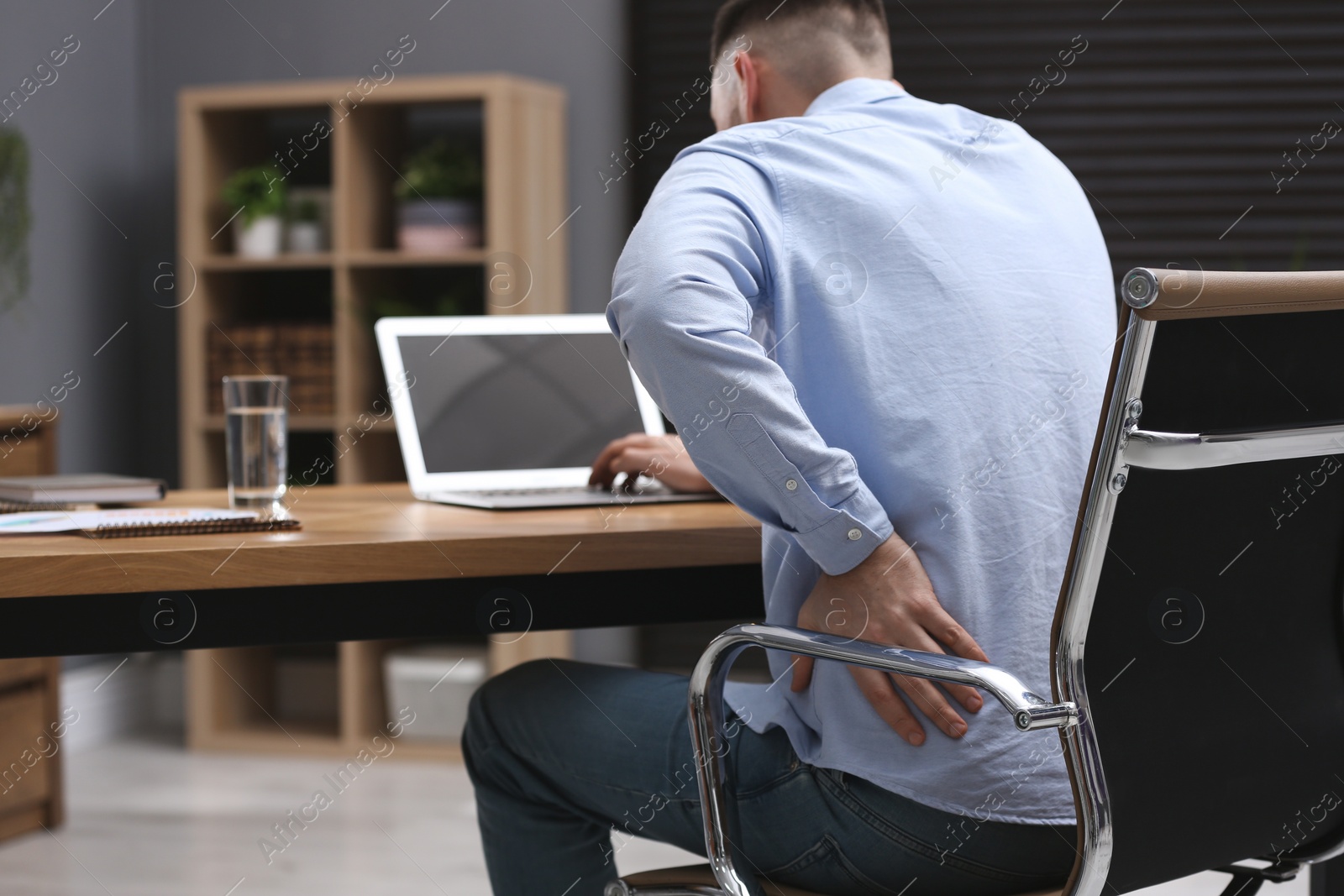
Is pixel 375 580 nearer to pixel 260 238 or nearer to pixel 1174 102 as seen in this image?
pixel 260 238

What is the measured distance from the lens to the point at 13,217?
140 inches

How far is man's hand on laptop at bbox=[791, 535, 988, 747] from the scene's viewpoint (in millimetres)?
1185

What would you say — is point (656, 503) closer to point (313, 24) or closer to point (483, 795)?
point (483, 795)

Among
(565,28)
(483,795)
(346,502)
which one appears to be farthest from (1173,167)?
(483,795)

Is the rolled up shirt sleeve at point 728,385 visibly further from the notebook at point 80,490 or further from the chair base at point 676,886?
the notebook at point 80,490

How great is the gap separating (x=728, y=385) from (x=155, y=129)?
373 centimetres

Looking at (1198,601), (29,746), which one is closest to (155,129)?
(29,746)

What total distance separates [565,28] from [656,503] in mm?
2751

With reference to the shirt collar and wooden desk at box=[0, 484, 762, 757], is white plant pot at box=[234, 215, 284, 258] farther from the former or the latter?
the shirt collar

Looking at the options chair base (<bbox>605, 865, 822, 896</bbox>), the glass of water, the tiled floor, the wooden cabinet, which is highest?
the glass of water

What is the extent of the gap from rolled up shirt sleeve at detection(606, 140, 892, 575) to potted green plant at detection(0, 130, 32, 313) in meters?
2.87

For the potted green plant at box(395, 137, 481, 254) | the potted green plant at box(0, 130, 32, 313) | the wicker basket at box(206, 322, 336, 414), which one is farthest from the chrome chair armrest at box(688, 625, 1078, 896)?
the potted green plant at box(0, 130, 32, 313)

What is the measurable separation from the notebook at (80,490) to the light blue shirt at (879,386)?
83cm

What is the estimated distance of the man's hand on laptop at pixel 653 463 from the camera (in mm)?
1798
